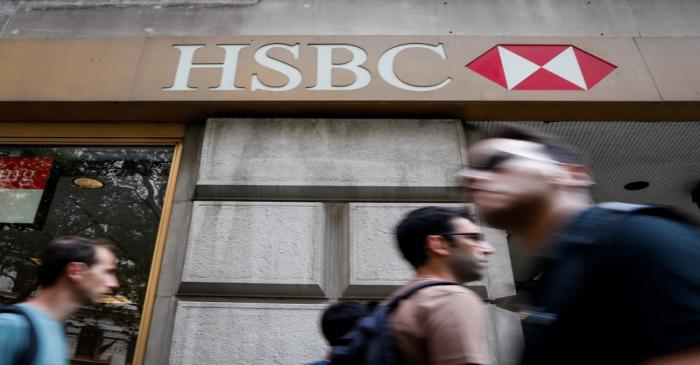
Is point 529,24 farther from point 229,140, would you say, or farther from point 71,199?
point 71,199

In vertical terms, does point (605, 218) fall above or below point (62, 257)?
below

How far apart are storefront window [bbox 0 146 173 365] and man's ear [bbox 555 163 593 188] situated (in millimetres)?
2792

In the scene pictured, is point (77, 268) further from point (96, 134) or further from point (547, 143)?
point (96, 134)

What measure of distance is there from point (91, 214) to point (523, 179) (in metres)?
3.28

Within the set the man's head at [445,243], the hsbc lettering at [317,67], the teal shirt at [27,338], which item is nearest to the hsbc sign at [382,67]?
the hsbc lettering at [317,67]

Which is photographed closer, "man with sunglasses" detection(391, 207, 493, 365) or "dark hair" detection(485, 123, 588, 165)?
"dark hair" detection(485, 123, 588, 165)

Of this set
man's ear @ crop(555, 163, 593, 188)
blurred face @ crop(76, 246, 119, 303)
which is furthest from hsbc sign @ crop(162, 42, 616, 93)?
man's ear @ crop(555, 163, 593, 188)

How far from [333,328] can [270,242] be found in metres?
1.19

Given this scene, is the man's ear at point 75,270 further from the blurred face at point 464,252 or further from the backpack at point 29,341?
the blurred face at point 464,252

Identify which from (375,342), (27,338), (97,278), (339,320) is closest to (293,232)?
(339,320)

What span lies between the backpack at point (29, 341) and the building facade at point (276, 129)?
127 cm

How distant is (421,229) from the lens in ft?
5.25

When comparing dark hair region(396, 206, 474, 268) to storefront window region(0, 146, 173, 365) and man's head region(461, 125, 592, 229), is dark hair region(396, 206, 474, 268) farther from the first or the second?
storefront window region(0, 146, 173, 365)

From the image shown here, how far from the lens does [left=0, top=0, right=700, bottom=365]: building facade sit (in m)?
2.90
